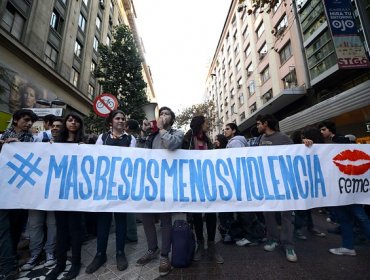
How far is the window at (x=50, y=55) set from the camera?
14.2 meters

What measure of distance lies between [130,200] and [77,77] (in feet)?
61.0

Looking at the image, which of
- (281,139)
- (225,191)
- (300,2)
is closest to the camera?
(225,191)

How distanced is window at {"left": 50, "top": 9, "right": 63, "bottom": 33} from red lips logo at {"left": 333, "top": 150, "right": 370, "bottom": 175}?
58.1 feet

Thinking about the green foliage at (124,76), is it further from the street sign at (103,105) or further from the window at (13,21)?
the street sign at (103,105)

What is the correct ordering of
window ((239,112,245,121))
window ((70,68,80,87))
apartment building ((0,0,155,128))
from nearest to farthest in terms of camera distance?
apartment building ((0,0,155,128)) < window ((70,68,80,87)) < window ((239,112,245,121))

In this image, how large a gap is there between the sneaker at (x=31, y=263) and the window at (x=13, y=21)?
1194cm

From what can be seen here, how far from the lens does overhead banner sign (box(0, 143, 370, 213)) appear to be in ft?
9.27

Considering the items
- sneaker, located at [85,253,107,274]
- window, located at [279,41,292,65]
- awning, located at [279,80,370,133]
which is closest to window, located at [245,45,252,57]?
window, located at [279,41,292,65]

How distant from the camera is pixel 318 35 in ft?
43.9

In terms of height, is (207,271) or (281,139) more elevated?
(281,139)

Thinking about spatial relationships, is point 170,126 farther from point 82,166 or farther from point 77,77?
point 77,77

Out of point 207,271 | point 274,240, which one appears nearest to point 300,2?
point 274,240

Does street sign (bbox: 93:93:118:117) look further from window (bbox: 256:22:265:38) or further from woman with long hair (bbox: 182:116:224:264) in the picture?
window (bbox: 256:22:265:38)

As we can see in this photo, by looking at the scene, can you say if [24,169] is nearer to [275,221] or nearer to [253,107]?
[275,221]
